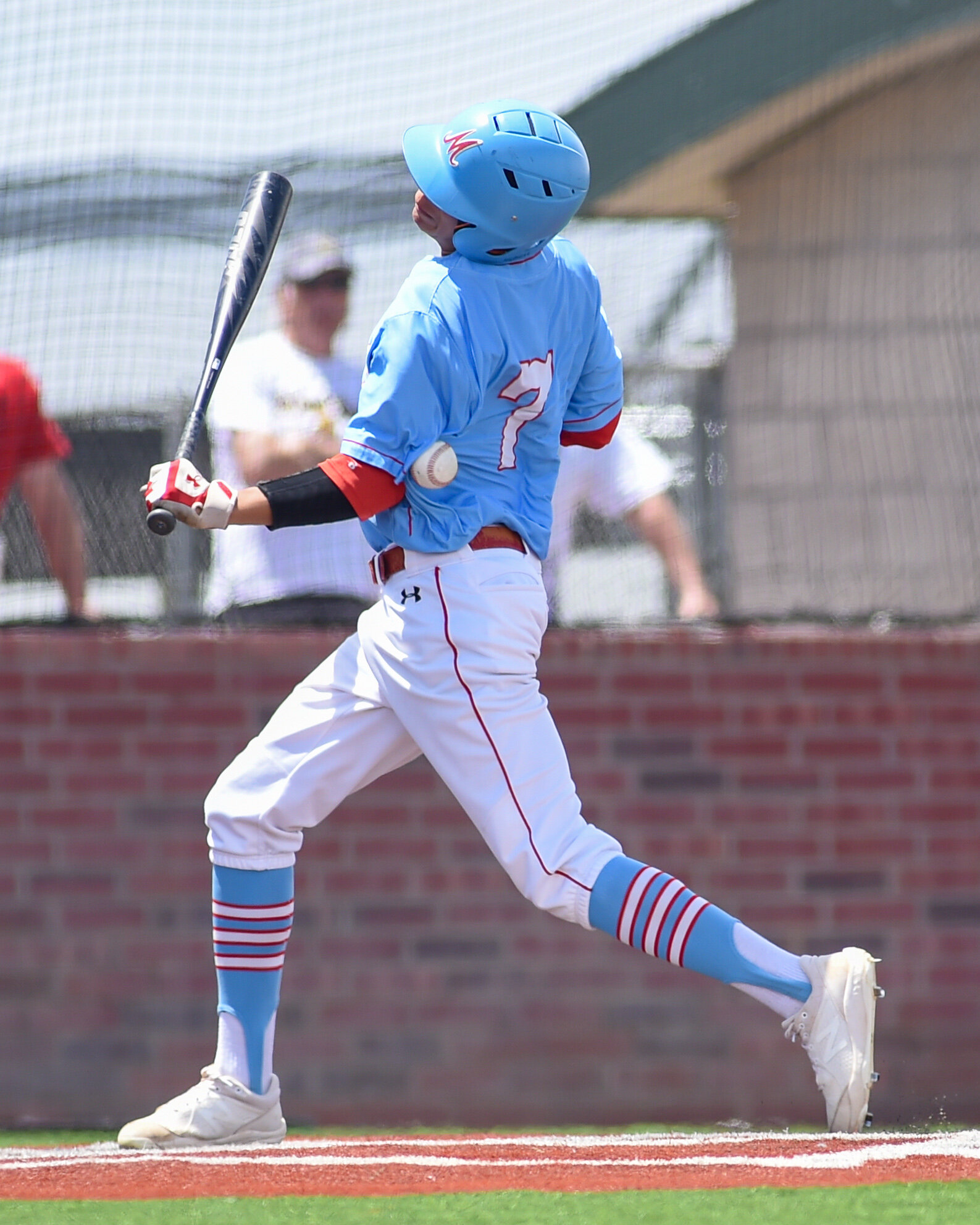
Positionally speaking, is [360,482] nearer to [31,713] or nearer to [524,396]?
[524,396]

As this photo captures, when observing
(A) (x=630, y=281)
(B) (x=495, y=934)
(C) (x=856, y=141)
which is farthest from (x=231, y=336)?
(C) (x=856, y=141)

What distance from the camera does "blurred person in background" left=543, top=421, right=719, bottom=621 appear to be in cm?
520

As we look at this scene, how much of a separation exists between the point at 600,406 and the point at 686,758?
1.54 metres

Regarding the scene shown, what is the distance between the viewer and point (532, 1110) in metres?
5.15

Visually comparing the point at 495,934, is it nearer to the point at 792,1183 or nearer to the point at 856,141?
the point at 792,1183

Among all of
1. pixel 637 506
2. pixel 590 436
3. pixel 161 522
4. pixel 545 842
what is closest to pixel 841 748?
pixel 637 506

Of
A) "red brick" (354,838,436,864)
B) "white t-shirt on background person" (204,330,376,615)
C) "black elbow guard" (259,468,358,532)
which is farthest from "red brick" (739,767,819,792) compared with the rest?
"black elbow guard" (259,468,358,532)

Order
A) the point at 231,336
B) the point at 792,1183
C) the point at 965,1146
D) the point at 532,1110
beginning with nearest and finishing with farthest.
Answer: the point at 792,1183 < the point at 965,1146 < the point at 231,336 < the point at 532,1110

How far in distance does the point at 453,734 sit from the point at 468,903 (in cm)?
163

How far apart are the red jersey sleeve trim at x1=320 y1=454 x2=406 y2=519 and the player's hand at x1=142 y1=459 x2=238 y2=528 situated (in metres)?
0.21

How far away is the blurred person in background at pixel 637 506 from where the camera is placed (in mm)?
5195

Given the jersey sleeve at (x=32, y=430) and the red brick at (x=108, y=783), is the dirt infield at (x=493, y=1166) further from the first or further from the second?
the jersey sleeve at (x=32, y=430)

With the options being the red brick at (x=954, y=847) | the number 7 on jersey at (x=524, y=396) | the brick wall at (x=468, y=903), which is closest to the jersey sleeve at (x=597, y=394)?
the number 7 on jersey at (x=524, y=396)

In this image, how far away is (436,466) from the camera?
353cm
